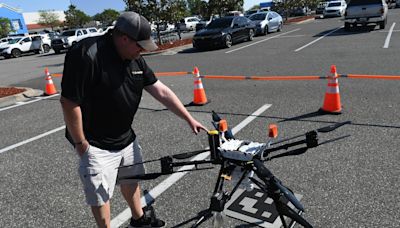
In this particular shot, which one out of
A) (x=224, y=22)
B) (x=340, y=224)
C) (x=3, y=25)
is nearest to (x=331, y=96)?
(x=340, y=224)

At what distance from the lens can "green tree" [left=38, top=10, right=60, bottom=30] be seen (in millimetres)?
87688

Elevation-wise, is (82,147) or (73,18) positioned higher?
(73,18)

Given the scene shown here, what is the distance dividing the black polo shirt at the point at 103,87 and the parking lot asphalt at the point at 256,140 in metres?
1.20

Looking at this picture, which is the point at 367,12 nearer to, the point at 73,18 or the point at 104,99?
the point at 104,99

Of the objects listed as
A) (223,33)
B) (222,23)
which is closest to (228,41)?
(223,33)

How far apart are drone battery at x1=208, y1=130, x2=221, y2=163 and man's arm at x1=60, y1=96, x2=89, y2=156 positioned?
2.97ft

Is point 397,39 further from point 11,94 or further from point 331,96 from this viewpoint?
point 11,94

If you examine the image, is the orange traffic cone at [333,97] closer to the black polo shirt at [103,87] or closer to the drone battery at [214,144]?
the black polo shirt at [103,87]

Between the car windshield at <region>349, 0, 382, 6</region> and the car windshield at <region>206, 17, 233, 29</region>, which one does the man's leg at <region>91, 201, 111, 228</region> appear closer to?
the car windshield at <region>206, 17, 233, 29</region>

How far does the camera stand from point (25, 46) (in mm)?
27766

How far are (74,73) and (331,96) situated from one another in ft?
16.0

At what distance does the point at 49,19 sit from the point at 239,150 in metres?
99.7

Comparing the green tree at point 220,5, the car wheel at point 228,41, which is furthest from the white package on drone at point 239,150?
the green tree at point 220,5

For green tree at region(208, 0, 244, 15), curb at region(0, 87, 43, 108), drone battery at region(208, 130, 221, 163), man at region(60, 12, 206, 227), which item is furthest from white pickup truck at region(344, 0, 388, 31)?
drone battery at region(208, 130, 221, 163)
